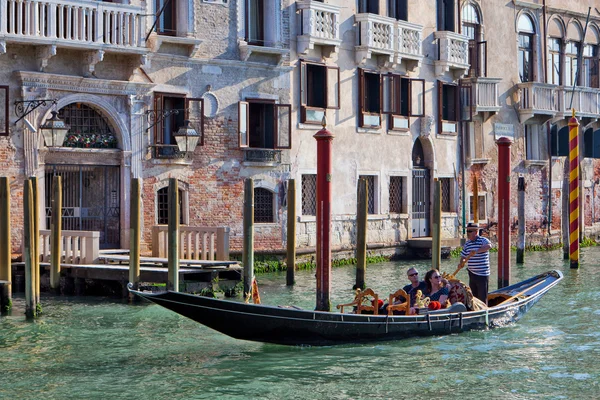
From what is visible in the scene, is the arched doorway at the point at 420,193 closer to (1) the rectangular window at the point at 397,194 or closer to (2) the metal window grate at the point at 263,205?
(1) the rectangular window at the point at 397,194

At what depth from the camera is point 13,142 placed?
55.7 feet

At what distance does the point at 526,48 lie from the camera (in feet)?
88.5

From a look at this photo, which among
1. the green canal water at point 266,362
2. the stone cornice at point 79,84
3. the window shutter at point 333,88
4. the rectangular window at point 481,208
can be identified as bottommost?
the green canal water at point 266,362

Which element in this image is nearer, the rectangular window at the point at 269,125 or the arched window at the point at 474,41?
the rectangular window at the point at 269,125

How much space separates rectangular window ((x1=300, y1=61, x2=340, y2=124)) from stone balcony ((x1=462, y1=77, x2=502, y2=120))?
4687 millimetres

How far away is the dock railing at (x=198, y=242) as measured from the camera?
16547mm

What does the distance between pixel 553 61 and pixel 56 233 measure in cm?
1640

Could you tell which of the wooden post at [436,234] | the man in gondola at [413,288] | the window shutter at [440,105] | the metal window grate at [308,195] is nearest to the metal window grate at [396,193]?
the window shutter at [440,105]

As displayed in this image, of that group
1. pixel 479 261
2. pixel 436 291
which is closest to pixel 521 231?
pixel 479 261

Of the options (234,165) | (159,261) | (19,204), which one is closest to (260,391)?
(159,261)

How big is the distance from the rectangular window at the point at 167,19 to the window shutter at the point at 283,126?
246 cm

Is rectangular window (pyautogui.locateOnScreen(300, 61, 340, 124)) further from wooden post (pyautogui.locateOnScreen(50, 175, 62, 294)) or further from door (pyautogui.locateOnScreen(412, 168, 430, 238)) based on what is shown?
wooden post (pyautogui.locateOnScreen(50, 175, 62, 294))

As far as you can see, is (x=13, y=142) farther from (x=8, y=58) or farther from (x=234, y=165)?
(x=234, y=165)

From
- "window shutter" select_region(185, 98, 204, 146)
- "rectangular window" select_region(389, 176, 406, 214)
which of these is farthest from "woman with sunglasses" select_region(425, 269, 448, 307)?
"rectangular window" select_region(389, 176, 406, 214)
